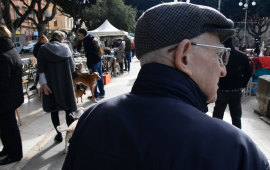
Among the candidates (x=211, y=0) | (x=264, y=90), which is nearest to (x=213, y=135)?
(x=264, y=90)

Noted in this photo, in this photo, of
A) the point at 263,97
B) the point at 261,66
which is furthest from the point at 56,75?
the point at 261,66

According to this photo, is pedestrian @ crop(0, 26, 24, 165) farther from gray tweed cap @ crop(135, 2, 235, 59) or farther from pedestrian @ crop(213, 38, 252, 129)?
pedestrian @ crop(213, 38, 252, 129)

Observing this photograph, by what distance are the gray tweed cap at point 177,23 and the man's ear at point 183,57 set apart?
3 cm

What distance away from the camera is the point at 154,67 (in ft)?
3.01

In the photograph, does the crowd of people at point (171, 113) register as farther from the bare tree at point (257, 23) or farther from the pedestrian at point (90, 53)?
the bare tree at point (257, 23)

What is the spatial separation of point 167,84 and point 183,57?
163 mm

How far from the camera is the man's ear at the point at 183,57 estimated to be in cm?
90

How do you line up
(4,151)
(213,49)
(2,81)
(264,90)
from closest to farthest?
(213,49) → (2,81) → (4,151) → (264,90)

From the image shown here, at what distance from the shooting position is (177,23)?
0.90m

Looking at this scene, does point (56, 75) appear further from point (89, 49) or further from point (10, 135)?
point (89, 49)

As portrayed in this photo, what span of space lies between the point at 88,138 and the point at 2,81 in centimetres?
258

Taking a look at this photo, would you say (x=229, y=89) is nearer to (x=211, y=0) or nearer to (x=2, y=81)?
(x=2, y=81)

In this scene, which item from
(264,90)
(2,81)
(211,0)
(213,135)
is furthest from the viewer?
(211,0)

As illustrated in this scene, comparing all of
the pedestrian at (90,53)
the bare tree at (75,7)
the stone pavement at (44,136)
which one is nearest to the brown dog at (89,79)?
the pedestrian at (90,53)
